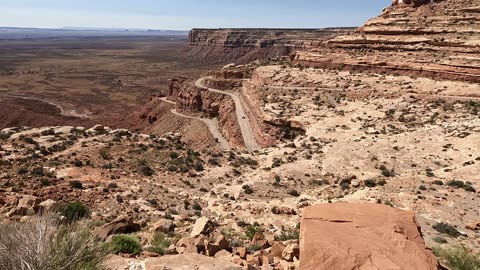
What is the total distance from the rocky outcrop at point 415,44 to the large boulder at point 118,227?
3877 centimetres

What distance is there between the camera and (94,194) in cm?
1983

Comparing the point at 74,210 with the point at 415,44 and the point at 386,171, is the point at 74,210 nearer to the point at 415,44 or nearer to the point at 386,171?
the point at 386,171

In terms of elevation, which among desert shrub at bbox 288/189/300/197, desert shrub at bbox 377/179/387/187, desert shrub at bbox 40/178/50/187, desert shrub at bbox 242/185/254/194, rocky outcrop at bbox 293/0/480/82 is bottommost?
desert shrub at bbox 242/185/254/194

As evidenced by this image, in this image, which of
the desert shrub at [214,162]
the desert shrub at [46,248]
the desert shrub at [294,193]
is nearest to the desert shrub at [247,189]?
the desert shrub at [294,193]

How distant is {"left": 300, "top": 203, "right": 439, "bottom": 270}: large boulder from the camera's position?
25.3ft

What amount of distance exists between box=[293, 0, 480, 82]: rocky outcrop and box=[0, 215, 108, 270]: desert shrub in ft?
141

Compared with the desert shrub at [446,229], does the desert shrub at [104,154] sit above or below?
below

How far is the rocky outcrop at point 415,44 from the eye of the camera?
43.5m

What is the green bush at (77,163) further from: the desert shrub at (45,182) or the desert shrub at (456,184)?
the desert shrub at (456,184)

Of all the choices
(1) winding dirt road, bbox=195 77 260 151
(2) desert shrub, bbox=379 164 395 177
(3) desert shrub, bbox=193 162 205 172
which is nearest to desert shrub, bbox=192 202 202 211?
(3) desert shrub, bbox=193 162 205 172

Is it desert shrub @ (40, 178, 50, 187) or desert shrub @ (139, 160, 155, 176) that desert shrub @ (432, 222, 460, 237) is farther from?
desert shrub @ (40, 178, 50, 187)

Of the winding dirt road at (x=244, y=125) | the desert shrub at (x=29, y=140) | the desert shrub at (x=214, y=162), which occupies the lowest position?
the winding dirt road at (x=244, y=125)

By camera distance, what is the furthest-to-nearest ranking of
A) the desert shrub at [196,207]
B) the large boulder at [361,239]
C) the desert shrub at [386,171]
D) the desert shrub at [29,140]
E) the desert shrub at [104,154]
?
the desert shrub at [29,140]
the desert shrub at [104,154]
the desert shrub at [386,171]
the desert shrub at [196,207]
the large boulder at [361,239]

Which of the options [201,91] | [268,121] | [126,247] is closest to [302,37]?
[201,91]
